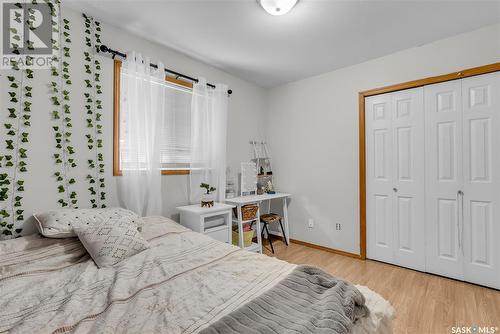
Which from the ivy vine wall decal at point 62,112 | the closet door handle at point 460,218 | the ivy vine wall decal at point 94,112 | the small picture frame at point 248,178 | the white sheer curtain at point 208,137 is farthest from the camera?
the small picture frame at point 248,178

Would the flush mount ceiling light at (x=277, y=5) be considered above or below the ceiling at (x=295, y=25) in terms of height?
below

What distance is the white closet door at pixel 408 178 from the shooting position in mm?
2689

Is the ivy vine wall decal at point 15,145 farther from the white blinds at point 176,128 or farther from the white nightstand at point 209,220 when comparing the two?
the white nightstand at point 209,220

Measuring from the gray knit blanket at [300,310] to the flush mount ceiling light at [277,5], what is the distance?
6.61 feet

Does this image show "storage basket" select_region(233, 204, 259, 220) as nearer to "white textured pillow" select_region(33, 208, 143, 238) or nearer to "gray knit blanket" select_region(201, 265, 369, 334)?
"white textured pillow" select_region(33, 208, 143, 238)

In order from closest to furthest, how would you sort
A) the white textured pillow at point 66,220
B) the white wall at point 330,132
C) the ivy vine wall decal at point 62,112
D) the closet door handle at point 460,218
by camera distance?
the white textured pillow at point 66,220, the ivy vine wall decal at point 62,112, the closet door handle at point 460,218, the white wall at point 330,132

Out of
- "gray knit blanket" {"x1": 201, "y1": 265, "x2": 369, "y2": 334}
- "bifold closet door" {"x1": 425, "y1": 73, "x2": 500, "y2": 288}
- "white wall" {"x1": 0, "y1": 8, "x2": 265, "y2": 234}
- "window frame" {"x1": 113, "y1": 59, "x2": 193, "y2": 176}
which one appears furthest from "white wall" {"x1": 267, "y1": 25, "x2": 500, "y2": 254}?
"window frame" {"x1": 113, "y1": 59, "x2": 193, "y2": 176}

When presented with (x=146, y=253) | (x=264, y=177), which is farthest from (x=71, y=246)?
(x=264, y=177)

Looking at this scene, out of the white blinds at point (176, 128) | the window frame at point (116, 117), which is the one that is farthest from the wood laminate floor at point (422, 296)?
the window frame at point (116, 117)

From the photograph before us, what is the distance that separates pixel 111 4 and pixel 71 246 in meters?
1.99

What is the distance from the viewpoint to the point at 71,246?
1587 mm

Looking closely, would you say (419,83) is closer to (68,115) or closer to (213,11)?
(213,11)

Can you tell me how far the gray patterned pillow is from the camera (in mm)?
1460

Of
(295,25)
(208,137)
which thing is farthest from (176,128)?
(295,25)
